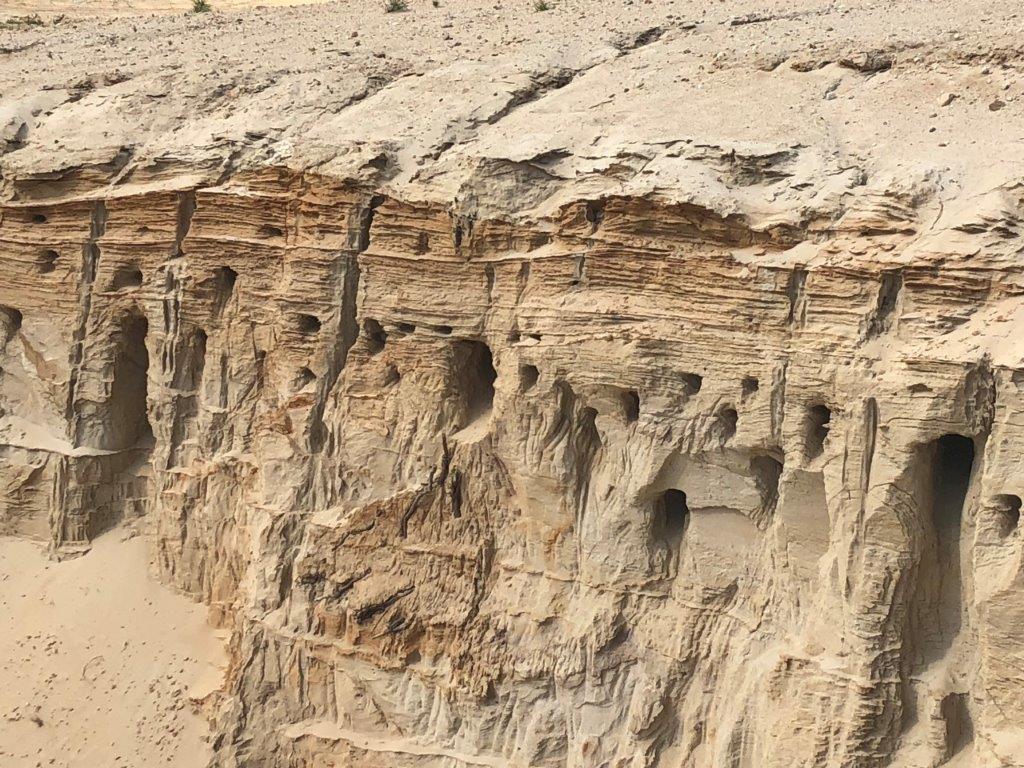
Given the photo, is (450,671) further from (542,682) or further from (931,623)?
(931,623)

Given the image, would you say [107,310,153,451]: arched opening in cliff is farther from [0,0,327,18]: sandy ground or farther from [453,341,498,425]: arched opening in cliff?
[0,0,327,18]: sandy ground

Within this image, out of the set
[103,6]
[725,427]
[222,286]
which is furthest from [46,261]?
[103,6]

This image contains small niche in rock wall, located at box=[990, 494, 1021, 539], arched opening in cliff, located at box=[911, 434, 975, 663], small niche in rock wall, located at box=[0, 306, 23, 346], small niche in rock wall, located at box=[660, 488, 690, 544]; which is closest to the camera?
small niche in rock wall, located at box=[990, 494, 1021, 539]

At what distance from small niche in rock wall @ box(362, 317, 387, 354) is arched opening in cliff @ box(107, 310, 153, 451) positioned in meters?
4.07

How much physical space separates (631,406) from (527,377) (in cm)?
127

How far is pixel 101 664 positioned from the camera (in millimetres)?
17219

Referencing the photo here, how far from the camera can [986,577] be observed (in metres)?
11.5

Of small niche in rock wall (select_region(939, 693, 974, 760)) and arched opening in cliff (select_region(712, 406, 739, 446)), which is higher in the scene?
arched opening in cliff (select_region(712, 406, 739, 446))

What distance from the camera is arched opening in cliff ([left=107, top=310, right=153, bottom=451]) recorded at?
18.2 meters

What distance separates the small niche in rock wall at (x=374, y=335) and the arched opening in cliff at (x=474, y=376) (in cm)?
112

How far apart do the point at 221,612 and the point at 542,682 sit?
5079 millimetres

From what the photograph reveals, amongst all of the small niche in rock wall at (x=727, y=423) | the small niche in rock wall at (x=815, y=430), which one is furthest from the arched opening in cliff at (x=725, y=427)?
the small niche in rock wall at (x=815, y=430)

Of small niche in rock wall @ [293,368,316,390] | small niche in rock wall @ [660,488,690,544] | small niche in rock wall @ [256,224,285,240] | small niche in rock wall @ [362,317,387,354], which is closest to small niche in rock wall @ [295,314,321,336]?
small niche in rock wall @ [293,368,316,390]

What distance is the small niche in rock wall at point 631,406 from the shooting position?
13.9 metres
